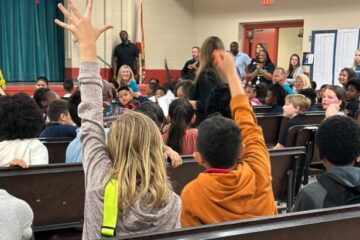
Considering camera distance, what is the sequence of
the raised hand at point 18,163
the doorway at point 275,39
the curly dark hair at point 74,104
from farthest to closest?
the doorway at point 275,39 → the curly dark hair at point 74,104 → the raised hand at point 18,163

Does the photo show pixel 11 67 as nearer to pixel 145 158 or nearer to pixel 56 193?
pixel 56 193

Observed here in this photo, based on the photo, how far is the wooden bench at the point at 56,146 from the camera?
352 centimetres

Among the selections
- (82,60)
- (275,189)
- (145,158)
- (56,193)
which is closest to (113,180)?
(145,158)

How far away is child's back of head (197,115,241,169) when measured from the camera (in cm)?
191

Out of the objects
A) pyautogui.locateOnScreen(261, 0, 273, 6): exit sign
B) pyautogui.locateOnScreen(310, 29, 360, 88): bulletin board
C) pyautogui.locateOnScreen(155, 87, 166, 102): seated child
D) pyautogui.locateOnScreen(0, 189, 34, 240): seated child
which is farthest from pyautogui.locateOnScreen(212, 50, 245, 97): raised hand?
pyautogui.locateOnScreen(261, 0, 273, 6): exit sign

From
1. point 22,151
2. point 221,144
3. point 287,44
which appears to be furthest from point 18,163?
point 287,44

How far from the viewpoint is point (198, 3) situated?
14.3 meters

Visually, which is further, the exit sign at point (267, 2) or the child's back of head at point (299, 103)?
the exit sign at point (267, 2)

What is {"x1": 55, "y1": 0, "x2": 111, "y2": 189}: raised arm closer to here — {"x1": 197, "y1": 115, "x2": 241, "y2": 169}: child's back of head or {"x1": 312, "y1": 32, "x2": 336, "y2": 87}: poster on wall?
{"x1": 197, "y1": 115, "x2": 241, "y2": 169}: child's back of head

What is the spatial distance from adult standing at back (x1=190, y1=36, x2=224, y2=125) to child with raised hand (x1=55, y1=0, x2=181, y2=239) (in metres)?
2.28

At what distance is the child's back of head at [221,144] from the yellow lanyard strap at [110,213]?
45 cm

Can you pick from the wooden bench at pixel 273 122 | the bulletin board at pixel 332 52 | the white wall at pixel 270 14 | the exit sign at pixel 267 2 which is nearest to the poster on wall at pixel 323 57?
the bulletin board at pixel 332 52

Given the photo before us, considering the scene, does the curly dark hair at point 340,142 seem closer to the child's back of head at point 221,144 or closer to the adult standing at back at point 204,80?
the child's back of head at point 221,144

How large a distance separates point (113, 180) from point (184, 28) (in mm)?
13037
